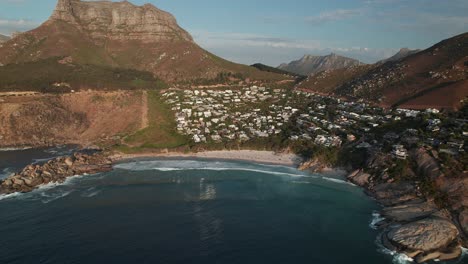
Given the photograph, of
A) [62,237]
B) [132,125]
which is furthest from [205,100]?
[62,237]

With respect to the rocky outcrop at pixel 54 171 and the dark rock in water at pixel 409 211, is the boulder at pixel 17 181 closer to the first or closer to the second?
the rocky outcrop at pixel 54 171

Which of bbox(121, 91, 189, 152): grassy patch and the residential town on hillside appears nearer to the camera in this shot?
the residential town on hillside

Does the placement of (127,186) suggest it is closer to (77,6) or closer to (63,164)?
(63,164)

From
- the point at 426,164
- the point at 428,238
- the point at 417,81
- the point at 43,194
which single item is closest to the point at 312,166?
the point at 426,164

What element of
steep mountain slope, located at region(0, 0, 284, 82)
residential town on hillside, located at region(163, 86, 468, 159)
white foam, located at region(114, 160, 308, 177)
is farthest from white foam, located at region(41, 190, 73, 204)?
steep mountain slope, located at region(0, 0, 284, 82)

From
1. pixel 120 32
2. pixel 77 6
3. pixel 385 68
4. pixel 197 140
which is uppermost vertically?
pixel 77 6

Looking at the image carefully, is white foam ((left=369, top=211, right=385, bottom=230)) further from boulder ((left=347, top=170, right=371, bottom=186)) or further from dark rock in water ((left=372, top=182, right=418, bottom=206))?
boulder ((left=347, top=170, right=371, bottom=186))
